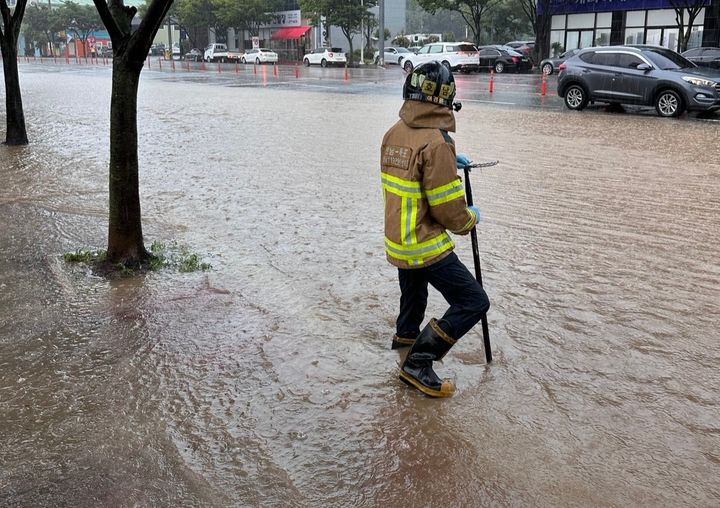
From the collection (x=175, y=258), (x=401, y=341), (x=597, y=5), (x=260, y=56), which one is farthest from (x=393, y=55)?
(x=401, y=341)

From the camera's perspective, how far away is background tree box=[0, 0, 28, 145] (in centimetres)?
1190

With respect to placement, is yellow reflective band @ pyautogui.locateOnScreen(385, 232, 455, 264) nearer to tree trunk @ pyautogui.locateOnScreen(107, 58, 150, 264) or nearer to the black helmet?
the black helmet

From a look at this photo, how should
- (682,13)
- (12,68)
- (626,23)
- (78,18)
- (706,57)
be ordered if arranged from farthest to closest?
1. (78,18)
2. (626,23)
3. (682,13)
4. (706,57)
5. (12,68)

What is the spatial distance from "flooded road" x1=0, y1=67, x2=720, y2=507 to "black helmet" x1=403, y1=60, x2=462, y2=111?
1.56m

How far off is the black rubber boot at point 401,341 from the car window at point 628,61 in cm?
1447

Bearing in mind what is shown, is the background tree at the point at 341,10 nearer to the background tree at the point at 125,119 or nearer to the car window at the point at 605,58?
the car window at the point at 605,58

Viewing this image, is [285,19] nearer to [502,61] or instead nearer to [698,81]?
[502,61]

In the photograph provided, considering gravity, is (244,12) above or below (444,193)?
above

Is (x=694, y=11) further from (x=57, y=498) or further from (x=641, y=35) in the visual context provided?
(x=57, y=498)

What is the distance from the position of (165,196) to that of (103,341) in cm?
436

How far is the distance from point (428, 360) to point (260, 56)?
5528cm

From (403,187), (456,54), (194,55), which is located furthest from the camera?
(194,55)

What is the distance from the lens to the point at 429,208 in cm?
359

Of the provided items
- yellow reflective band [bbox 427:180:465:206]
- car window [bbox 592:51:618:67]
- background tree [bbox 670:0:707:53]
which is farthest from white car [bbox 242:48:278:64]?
yellow reflective band [bbox 427:180:465:206]
